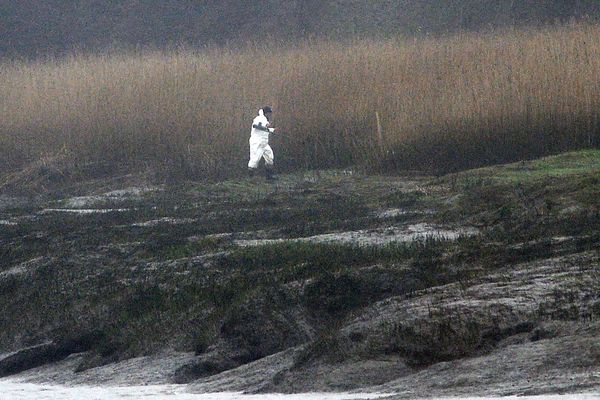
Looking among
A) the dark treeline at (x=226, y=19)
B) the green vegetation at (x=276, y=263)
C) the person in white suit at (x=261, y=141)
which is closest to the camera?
the green vegetation at (x=276, y=263)

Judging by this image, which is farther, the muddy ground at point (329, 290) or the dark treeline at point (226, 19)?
the dark treeline at point (226, 19)

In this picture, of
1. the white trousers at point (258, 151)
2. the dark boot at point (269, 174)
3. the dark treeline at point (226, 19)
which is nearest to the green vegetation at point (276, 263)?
the dark boot at point (269, 174)

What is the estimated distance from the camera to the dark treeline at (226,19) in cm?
3788

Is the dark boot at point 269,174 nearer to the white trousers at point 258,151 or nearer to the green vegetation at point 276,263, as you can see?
the white trousers at point 258,151

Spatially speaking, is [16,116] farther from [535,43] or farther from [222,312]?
[222,312]

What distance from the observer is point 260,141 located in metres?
25.7

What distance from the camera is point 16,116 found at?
30.7 m

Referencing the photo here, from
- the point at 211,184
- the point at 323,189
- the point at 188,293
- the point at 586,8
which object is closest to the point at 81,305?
the point at 188,293

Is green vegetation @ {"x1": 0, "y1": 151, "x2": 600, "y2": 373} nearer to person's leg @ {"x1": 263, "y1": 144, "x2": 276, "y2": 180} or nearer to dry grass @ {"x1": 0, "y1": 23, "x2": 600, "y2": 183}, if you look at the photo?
dry grass @ {"x1": 0, "y1": 23, "x2": 600, "y2": 183}

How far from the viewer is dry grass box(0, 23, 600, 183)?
934 inches

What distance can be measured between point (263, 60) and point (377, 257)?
55.0 ft

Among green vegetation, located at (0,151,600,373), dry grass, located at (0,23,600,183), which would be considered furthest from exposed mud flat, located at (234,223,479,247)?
dry grass, located at (0,23,600,183)

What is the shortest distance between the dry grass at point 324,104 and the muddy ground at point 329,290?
2.26 m

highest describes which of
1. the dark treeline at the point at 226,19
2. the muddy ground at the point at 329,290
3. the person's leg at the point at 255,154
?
the dark treeline at the point at 226,19
